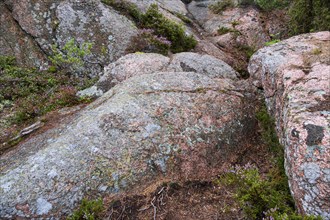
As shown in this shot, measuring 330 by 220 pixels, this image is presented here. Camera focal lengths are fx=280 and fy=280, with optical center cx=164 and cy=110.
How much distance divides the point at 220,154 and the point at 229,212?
48.7 inches

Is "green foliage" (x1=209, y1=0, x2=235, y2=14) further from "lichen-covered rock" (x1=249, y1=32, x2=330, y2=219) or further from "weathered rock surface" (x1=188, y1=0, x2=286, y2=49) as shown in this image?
"lichen-covered rock" (x1=249, y1=32, x2=330, y2=219)

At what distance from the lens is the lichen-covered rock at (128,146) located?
4.38 meters

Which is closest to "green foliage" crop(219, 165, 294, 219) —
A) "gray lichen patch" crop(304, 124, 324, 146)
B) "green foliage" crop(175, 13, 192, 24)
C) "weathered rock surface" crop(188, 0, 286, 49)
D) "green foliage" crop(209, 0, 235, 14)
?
"gray lichen patch" crop(304, 124, 324, 146)

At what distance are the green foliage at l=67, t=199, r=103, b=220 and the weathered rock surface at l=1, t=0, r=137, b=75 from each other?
6.13 meters

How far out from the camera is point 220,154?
17.6 feet

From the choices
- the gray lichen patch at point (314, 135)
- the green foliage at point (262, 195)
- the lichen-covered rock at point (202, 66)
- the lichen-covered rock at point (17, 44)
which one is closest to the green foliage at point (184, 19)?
the lichen-covered rock at point (202, 66)

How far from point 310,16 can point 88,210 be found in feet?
25.9

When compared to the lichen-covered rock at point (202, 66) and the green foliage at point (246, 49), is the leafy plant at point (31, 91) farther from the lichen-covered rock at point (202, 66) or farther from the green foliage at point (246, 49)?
the green foliage at point (246, 49)

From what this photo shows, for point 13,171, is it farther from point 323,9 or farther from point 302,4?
point 302,4

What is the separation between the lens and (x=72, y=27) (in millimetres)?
9961

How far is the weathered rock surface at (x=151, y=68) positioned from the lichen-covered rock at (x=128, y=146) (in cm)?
120

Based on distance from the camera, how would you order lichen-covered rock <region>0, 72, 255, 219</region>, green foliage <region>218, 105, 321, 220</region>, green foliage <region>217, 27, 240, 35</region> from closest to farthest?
1. green foliage <region>218, 105, 321, 220</region>
2. lichen-covered rock <region>0, 72, 255, 219</region>
3. green foliage <region>217, 27, 240, 35</region>

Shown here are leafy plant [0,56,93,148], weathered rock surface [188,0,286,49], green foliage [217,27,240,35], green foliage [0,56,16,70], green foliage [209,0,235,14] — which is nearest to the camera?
leafy plant [0,56,93,148]

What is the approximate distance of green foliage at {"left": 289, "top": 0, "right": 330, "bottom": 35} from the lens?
7.25 meters
